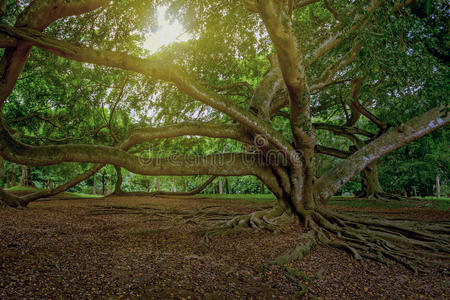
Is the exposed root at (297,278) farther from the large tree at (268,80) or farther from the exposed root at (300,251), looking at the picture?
the large tree at (268,80)

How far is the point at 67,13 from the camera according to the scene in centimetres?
489

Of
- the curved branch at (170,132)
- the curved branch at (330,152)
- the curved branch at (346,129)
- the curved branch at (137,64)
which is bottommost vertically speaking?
the curved branch at (170,132)

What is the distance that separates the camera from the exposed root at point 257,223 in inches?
243

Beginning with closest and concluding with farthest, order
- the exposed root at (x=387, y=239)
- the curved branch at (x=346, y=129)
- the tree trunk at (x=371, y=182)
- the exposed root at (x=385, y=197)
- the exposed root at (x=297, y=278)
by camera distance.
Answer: the exposed root at (x=297, y=278)
the exposed root at (x=387, y=239)
the curved branch at (x=346, y=129)
the exposed root at (x=385, y=197)
the tree trunk at (x=371, y=182)

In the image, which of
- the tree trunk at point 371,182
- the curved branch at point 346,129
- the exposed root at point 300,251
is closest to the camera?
the exposed root at point 300,251

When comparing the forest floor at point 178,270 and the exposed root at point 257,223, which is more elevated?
the exposed root at point 257,223

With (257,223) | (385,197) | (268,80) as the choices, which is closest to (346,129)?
(385,197)

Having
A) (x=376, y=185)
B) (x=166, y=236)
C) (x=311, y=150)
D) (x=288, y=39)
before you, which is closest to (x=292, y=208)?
(x=311, y=150)

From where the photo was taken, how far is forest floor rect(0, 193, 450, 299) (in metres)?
3.07

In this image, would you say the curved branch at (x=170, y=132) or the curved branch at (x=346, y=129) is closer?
the curved branch at (x=170, y=132)

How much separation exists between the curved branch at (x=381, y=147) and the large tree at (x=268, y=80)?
0.10 ft

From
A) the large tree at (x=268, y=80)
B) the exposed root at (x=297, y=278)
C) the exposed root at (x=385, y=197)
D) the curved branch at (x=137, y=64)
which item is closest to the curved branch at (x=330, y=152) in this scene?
the exposed root at (x=385, y=197)

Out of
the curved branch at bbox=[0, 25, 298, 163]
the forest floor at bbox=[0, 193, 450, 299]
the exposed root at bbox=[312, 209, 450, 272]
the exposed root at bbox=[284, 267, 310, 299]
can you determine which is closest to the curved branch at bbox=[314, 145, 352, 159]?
the exposed root at bbox=[312, 209, 450, 272]

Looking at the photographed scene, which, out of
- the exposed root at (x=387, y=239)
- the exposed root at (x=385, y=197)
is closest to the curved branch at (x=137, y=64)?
the exposed root at (x=387, y=239)
